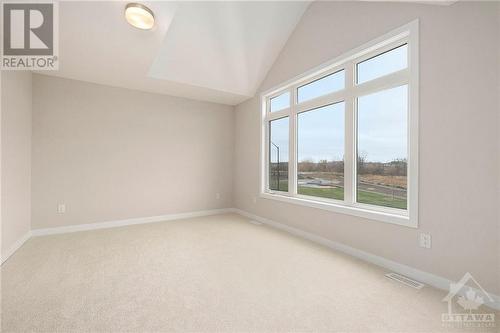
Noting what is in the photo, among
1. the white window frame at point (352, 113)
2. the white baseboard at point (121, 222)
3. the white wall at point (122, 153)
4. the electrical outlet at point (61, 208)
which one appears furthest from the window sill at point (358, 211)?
the electrical outlet at point (61, 208)

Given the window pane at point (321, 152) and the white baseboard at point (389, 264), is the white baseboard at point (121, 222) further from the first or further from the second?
the window pane at point (321, 152)

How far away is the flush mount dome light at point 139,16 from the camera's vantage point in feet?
8.71

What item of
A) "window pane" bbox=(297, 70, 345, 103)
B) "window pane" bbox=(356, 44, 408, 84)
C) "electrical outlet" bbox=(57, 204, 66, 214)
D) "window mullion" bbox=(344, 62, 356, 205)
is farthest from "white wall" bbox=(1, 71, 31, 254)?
"window pane" bbox=(356, 44, 408, 84)

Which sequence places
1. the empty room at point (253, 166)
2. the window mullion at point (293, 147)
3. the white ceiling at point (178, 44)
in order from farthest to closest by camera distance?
the window mullion at point (293, 147), the white ceiling at point (178, 44), the empty room at point (253, 166)

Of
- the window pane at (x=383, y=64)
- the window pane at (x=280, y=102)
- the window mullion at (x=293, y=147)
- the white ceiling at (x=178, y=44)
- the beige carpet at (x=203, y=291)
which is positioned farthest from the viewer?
the window pane at (x=280, y=102)

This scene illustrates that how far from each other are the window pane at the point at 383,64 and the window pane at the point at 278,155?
5.03 feet

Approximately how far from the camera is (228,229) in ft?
13.0

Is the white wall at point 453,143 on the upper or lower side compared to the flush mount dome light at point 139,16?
lower

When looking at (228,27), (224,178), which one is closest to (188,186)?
(224,178)

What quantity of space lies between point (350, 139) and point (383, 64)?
3.14 ft

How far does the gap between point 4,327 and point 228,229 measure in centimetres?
276

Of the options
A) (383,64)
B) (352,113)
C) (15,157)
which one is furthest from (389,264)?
(15,157)

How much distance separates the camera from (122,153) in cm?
423

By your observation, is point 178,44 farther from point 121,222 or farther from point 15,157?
point 121,222
